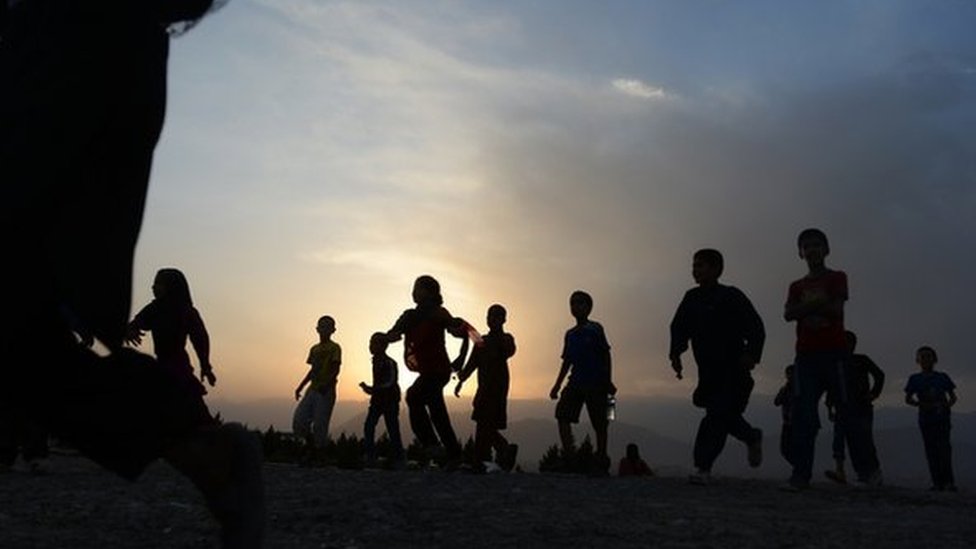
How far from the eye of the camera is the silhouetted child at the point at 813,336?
960cm

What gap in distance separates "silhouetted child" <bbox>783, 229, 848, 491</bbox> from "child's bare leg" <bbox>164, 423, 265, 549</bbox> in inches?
292

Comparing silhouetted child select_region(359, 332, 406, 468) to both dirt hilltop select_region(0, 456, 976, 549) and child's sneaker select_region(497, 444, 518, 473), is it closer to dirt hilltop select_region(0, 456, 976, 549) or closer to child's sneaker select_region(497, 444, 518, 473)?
child's sneaker select_region(497, 444, 518, 473)

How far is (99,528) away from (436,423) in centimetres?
581

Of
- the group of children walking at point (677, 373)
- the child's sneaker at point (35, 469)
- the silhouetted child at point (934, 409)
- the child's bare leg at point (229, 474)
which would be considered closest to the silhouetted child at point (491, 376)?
the group of children walking at point (677, 373)

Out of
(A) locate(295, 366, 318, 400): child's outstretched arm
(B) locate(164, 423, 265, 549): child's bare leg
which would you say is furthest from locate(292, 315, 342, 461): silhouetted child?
(B) locate(164, 423, 265, 549): child's bare leg

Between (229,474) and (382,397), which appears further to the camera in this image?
(382,397)

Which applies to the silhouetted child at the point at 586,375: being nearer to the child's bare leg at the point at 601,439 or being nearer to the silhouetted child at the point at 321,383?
the child's bare leg at the point at 601,439

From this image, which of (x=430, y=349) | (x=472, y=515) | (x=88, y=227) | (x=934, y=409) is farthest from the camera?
(x=934, y=409)

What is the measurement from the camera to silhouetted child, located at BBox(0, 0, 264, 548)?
2.47 meters

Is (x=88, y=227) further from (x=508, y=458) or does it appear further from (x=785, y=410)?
(x=785, y=410)

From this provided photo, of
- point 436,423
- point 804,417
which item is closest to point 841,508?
point 804,417

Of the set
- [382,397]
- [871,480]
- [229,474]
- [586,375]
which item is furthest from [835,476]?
[229,474]

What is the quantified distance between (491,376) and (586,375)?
105cm

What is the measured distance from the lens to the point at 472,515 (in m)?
6.86
